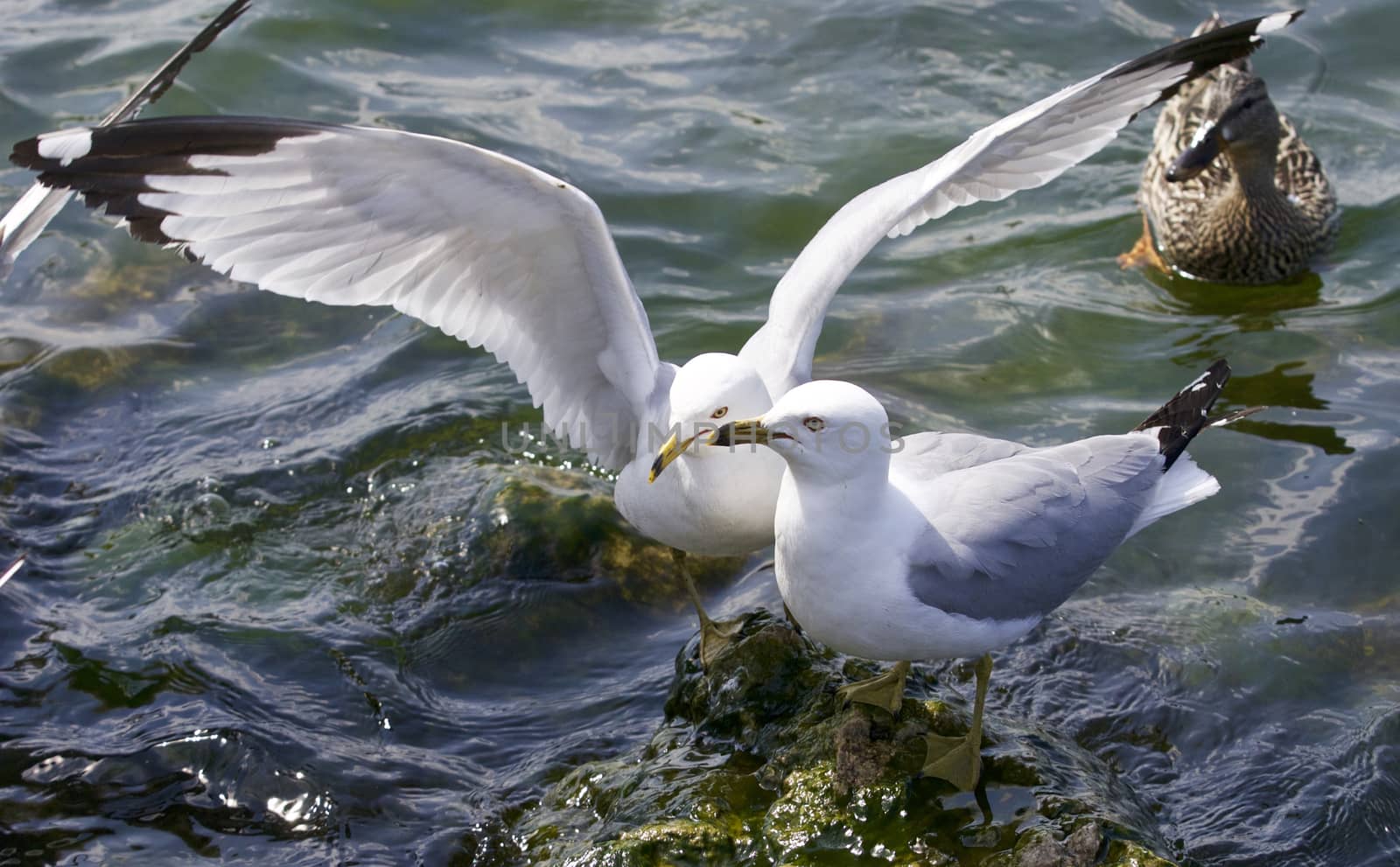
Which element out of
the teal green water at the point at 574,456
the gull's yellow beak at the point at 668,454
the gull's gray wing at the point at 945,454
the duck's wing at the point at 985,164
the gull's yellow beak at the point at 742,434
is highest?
the duck's wing at the point at 985,164

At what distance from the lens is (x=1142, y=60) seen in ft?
16.5

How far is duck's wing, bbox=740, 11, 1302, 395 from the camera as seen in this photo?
16.5ft

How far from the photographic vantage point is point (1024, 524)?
161 inches

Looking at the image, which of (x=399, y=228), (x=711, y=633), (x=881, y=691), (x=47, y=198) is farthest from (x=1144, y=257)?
(x=47, y=198)

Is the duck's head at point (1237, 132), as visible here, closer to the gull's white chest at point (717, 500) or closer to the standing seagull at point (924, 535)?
the standing seagull at point (924, 535)

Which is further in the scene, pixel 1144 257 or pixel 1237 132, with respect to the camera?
pixel 1144 257

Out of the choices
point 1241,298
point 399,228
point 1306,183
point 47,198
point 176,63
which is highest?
point 176,63

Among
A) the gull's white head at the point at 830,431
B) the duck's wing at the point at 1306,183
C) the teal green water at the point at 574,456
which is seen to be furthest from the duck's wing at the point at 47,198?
the duck's wing at the point at 1306,183

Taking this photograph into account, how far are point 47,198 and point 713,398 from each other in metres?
2.56

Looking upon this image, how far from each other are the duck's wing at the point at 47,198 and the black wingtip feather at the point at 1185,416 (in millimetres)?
3620

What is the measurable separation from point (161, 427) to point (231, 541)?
1.20 m

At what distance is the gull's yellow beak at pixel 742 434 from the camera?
385 centimetres

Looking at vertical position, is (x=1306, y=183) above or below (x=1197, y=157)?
below

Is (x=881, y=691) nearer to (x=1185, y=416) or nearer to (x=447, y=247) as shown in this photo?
(x=1185, y=416)
